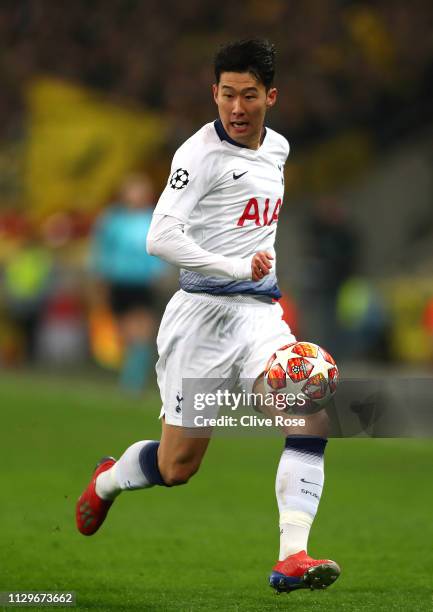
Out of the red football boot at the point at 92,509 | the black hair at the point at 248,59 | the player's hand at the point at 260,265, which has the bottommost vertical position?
the red football boot at the point at 92,509

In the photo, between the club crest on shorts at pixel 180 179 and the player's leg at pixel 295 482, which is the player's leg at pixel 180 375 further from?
the club crest on shorts at pixel 180 179

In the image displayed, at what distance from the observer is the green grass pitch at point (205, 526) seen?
771cm

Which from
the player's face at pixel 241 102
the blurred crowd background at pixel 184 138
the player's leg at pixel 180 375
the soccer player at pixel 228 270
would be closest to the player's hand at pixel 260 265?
the soccer player at pixel 228 270

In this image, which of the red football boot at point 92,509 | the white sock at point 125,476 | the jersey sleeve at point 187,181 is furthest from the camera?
the red football boot at point 92,509

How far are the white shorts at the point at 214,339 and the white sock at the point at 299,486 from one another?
420mm

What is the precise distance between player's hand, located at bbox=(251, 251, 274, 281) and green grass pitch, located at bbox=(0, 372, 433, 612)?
4.36 ft

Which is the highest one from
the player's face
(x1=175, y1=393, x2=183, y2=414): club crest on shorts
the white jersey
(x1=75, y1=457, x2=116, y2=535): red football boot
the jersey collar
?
the player's face

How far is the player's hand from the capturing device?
728 cm

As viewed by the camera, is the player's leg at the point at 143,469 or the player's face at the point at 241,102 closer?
the player's face at the point at 241,102

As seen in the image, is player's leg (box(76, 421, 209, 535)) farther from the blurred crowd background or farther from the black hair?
the blurred crowd background

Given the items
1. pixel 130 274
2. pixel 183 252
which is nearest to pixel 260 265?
pixel 183 252

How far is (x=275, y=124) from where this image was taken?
2269 centimetres

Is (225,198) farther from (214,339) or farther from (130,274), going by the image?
(130,274)

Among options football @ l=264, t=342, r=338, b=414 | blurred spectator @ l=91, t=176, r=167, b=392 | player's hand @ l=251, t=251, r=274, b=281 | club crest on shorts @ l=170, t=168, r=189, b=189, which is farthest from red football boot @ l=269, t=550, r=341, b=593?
blurred spectator @ l=91, t=176, r=167, b=392
